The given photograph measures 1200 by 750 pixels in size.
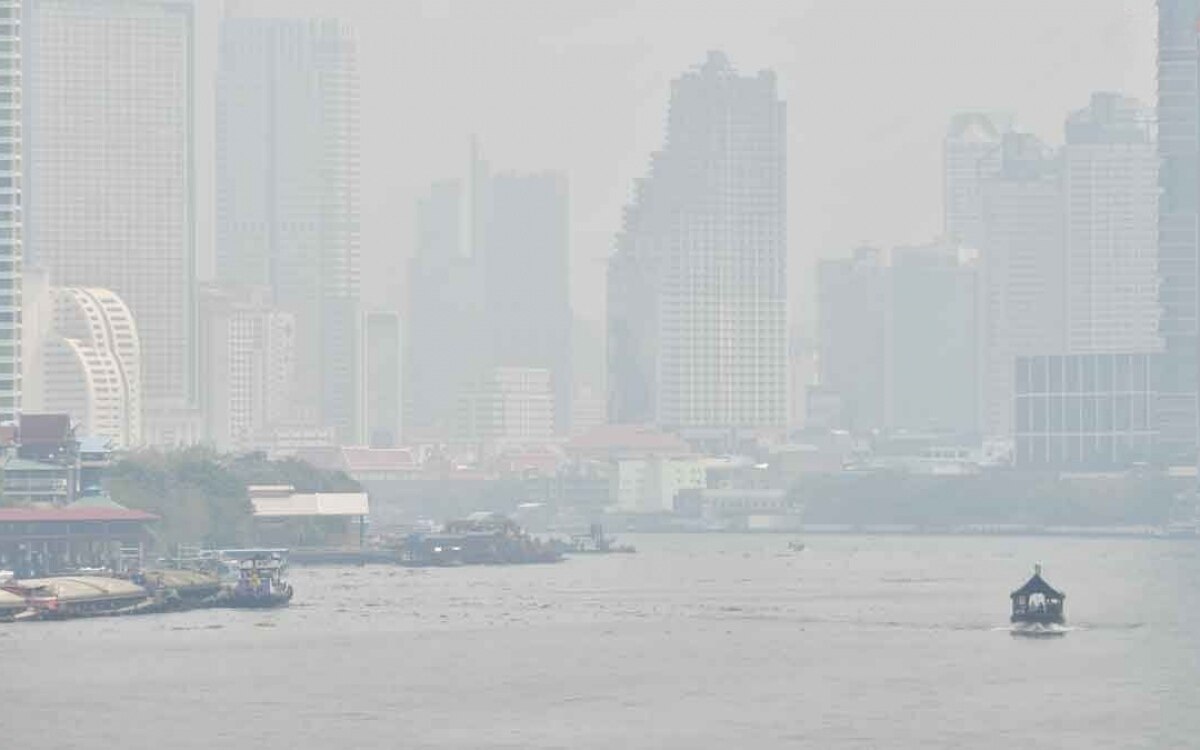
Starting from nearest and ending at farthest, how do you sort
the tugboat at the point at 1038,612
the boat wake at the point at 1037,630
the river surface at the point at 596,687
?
the river surface at the point at 596,687, the boat wake at the point at 1037,630, the tugboat at the point at 1038,612

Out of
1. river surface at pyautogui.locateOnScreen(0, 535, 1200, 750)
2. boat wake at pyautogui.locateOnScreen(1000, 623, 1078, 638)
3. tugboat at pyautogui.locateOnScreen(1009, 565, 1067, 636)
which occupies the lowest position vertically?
river surface at pyautogui.locateOnScreen(0, 535, 1200, 750)

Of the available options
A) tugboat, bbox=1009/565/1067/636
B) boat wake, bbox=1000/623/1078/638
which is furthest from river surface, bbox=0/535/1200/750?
tugboat, bbox=1009/565/1067/636

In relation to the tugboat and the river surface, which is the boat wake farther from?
the river surface

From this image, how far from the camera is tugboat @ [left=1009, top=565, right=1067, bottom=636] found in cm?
19275

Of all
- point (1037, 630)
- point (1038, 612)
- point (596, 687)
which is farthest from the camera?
point (1038, 612)

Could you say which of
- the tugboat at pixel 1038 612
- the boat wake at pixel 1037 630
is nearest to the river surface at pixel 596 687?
the boat wake at pixel 1037 630

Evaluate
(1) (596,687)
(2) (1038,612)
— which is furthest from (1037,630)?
(1) (596,687)

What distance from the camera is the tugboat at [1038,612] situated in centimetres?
19275

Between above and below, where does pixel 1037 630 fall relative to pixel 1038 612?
below

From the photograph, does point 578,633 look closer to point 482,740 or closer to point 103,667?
point 103,667

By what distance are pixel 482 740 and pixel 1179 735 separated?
1038 inches

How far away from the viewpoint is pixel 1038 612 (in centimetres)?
19375

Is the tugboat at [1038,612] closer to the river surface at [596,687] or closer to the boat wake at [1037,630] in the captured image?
the boat wake at [1037,630]

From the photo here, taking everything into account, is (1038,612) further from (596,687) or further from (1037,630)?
(596,687)
